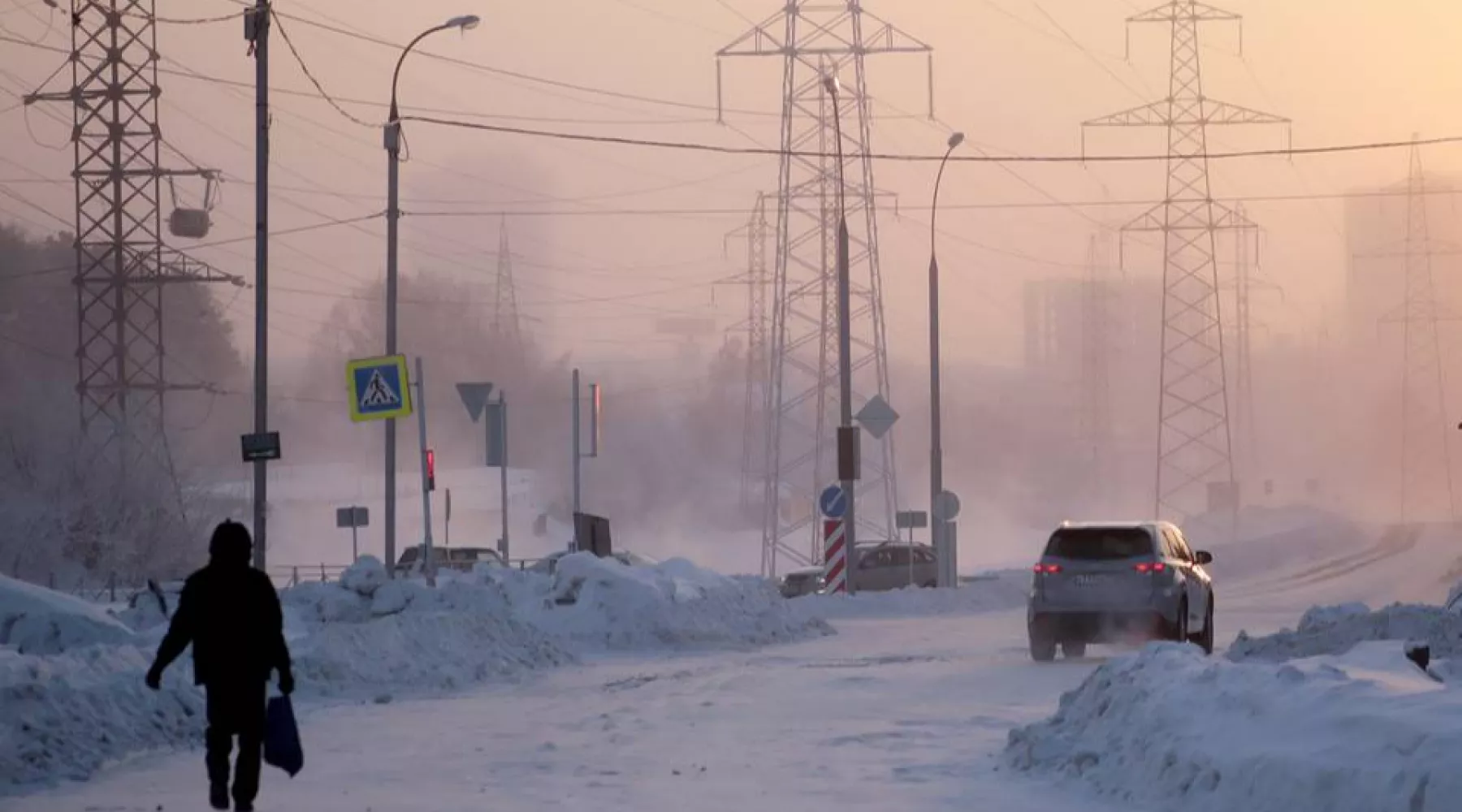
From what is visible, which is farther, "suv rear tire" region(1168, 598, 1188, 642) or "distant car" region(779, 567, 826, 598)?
"distant car" region(779, 567, 826, 598)

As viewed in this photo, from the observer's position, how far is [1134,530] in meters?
28.6

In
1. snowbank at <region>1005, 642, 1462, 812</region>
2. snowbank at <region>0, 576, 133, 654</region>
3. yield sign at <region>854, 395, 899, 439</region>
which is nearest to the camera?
snowbank at <region>1005, 642, 1462, 812</region>

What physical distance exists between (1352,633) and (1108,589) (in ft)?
11.6

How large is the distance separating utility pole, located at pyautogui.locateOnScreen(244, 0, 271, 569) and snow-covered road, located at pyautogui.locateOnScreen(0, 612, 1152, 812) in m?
5.74

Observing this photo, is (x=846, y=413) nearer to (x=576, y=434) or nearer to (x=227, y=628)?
(x=576, y=434)

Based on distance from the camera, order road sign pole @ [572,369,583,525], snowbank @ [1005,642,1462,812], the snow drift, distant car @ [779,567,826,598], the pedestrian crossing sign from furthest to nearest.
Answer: distant car @ [779,567,826,598] → road sign pole @ [572,369,583,525] → the pedestrian crossing sign → the snow drift → snowbank @ [1005,642,1462,812]

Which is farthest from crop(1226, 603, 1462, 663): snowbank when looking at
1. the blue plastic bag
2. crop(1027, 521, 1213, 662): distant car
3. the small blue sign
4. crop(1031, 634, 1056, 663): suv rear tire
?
the small blue sign

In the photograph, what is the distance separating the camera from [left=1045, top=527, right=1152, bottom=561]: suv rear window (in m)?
28.5

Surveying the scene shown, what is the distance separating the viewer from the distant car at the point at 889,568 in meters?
60.2

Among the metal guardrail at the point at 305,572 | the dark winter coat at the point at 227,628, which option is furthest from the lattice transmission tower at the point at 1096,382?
the dark winter coat at the point at 227,628

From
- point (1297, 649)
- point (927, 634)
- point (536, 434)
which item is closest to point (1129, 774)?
point (1297, 649)

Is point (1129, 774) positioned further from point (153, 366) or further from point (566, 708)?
point (153, 366)

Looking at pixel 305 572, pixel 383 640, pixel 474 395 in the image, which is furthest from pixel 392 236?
pixel 305 572

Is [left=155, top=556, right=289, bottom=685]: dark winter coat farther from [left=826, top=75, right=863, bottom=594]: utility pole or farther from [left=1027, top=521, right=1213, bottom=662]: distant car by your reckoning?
[left=826, top=75, right=863, bottom=594]: utility pole
